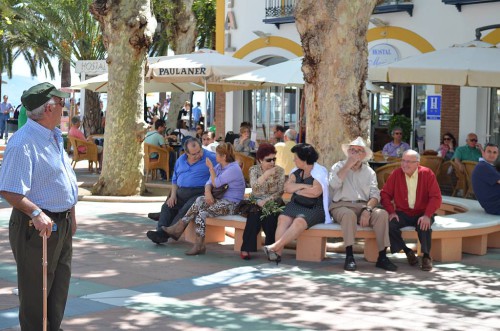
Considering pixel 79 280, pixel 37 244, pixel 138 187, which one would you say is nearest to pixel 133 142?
pixel 138 187

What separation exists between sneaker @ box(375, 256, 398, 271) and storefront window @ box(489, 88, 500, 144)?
1223 cm

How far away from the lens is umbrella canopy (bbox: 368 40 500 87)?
1405 centimetres

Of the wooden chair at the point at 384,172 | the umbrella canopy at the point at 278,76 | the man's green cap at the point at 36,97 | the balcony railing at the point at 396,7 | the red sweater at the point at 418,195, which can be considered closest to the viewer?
the man's green cap at the point at 36,97

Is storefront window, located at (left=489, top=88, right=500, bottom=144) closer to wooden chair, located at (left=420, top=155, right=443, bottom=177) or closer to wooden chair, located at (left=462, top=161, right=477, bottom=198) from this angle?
wooden chair, located at (left=420, top=155, right=443, bottom=177)

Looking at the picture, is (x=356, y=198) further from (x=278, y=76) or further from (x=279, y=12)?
(x=279, y=12)

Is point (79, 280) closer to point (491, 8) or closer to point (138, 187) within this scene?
point (138, 187)

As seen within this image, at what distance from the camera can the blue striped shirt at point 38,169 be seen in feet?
18.3

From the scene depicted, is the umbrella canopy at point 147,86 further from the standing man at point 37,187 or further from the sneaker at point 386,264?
the standing man at point 37,187

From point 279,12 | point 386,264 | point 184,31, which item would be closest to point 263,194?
point 386,264

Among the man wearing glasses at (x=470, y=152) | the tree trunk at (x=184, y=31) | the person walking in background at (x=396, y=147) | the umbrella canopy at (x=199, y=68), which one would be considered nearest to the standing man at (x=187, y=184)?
the man wearing glasses at (x=470, y=152)

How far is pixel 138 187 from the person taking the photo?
643 inches

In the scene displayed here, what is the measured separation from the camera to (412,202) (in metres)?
10.1

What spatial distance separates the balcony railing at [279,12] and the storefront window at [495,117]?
23.0ft

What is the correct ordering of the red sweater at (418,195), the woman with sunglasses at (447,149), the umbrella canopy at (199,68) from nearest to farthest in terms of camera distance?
the red sweater at (418,195) → the woman with sunglasses at (447,149) → the umbrella canopy at (199,68)
